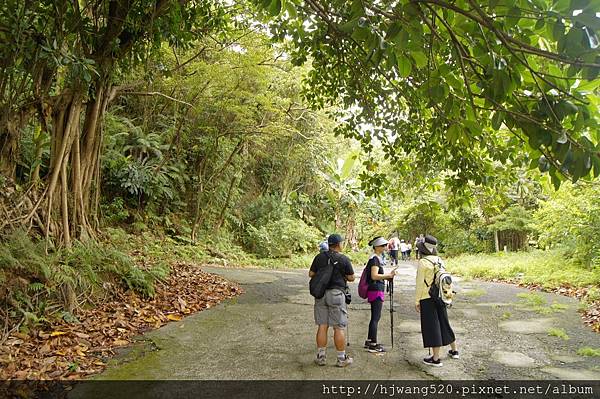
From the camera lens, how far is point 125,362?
183 inches

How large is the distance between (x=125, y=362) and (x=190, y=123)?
12.3m

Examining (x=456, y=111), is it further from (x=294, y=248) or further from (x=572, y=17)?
(x=294, y=248)

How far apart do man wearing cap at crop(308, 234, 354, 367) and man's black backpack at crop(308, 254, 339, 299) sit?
0.04 metres

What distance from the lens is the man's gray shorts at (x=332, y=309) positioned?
4884 millimetres

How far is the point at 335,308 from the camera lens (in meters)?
4.92

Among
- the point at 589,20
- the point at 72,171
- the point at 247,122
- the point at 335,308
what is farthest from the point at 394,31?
the point at 247,122

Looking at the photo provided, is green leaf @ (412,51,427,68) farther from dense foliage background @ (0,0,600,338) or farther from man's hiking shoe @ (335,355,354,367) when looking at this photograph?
man's hiking shoe @ (335,355,354,367)

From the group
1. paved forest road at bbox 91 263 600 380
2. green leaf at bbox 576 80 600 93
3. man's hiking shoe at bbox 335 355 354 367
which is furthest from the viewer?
man's hiking shoe at bbox 335 355 354 367

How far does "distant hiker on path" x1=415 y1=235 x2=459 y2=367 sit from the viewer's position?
489 centimetres

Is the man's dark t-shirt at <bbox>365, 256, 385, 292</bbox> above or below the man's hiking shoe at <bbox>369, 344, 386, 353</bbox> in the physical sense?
above

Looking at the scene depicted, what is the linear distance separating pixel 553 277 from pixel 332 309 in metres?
9.99

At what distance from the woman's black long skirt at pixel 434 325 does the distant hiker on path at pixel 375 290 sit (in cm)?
58

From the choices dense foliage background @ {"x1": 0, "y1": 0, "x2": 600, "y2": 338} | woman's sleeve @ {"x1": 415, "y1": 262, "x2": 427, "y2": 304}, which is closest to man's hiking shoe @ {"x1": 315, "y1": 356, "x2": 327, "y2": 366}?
woman's sleeve @ {"x1": 415, "y1": 262, "x2": 427, "y2": 304}

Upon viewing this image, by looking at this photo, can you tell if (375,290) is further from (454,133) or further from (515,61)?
(515,61)
